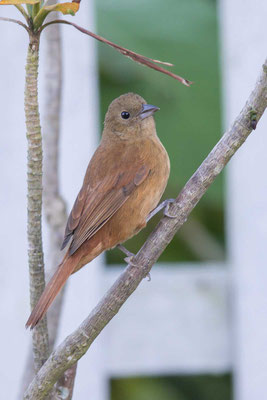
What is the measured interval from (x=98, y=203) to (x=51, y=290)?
606 mm

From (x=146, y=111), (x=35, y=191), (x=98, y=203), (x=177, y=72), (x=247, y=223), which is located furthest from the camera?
(x=177, y=72)

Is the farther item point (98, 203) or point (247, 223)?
point (247, 223)

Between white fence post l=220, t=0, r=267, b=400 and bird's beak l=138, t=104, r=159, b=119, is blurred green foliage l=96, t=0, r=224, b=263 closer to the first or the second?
white fence post l=220, t=0, r=267, b=400

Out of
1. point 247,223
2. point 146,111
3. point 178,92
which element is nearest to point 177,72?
point 178,92

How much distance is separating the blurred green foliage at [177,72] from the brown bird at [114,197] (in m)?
0.69

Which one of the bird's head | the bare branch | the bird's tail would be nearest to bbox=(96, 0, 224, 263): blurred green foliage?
the bird's head

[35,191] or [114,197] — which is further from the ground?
[114,197]

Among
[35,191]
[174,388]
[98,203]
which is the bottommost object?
[35,191]

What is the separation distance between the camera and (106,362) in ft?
11.6

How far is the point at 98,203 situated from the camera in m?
2.68

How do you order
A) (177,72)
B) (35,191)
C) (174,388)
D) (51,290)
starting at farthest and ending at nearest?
(174,388), (177,72), (51,290), (35,191)

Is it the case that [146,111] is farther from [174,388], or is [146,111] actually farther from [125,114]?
[174,388]

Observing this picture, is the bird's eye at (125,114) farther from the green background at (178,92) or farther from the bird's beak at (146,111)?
the green background at (178,92)

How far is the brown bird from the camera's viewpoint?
258 cm
